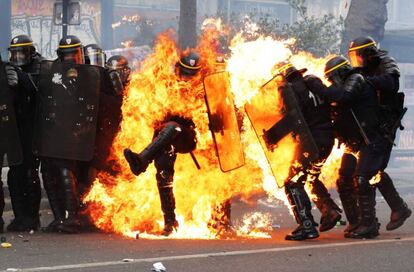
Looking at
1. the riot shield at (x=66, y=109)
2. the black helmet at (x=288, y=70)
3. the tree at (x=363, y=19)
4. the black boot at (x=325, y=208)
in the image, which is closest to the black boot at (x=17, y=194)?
the riot shield at (x=66, y=109)

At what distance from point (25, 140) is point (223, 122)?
1.96m

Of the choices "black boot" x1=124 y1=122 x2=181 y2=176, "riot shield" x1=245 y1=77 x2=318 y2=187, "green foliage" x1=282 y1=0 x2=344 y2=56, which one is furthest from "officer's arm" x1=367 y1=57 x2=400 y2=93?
"green foliage" x1=282 y1=0 x2=344 y2=56

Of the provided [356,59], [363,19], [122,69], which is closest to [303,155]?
[356,59]

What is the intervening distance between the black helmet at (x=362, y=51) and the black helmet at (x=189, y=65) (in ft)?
5.05

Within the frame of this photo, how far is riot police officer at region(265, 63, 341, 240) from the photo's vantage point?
26.0ft

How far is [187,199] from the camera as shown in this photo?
8.62m

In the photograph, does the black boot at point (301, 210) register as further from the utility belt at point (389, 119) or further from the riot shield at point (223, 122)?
the utility belt at point (389, 119)

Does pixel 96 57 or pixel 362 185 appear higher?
pixel 96 57

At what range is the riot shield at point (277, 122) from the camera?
785 centimetres

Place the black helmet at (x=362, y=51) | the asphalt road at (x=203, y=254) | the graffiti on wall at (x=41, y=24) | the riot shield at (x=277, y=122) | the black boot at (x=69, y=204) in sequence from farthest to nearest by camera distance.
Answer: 1. the graffiti on wall at (x=41, y=24)
2. the black helmet at (x=362, y=51)
3. the black boot at (x=69, y=204)
4. the riot shield at (x=277, y=122)
5. the asphalt road at (x=203, y=254)

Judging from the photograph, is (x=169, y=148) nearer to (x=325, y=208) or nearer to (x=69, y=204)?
(x=69, y=204)

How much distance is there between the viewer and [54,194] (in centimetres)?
841

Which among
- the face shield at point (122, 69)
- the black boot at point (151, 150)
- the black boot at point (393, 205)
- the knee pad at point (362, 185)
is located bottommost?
the black boot at point (393, 205)

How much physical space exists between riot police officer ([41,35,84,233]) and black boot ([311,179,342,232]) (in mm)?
2319
